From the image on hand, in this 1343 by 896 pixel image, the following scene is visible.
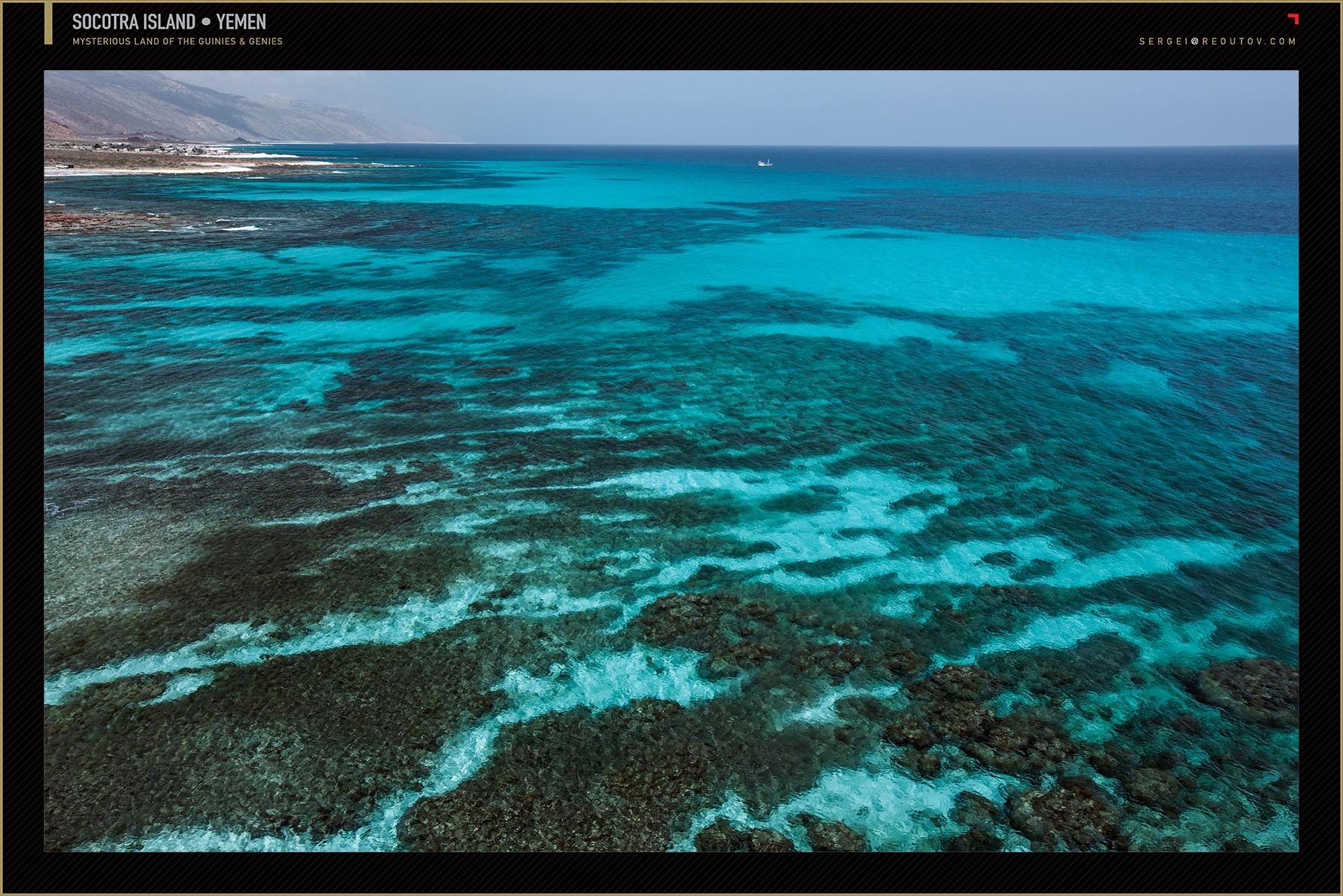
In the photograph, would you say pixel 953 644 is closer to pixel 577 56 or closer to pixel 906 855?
pixel 906 855

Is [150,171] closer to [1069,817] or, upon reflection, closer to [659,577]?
[659,577]

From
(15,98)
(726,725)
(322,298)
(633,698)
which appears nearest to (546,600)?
(633,698)

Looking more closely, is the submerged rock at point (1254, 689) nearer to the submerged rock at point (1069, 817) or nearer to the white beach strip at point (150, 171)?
the submerged rock at point (1069, 817)

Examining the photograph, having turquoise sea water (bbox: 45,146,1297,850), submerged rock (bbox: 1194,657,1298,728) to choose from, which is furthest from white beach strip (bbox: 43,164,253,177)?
submerged rock (bbox: 1194,657,1298,728)

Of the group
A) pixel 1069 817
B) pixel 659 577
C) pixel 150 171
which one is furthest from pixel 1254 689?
pixel 150 171

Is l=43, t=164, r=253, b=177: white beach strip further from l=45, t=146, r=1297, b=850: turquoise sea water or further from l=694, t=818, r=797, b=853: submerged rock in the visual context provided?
l=694, t=818, r=797, b=853: submerged rock

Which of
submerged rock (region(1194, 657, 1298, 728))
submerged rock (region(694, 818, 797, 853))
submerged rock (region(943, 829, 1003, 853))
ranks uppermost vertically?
submerged rock (region(1194, 657, 1298, 728))
